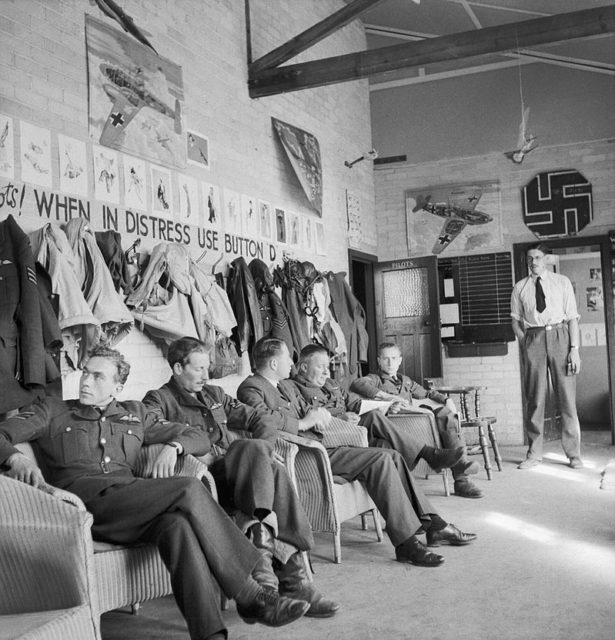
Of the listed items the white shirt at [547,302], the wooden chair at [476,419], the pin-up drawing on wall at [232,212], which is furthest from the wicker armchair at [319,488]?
the white shirt at [547,302]

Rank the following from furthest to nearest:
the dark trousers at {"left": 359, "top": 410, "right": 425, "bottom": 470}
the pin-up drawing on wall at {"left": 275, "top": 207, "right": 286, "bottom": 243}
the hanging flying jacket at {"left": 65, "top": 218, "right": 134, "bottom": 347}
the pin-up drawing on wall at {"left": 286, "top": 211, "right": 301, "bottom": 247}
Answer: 1. the pin-up drawing on wall at {"left": 286, "top": 211, "right": 301, "bottom": 247}
2. the pin-up drawing on wall at {"left": 275, "top": 207, "right": 286, "bottom": 243}
3. the dark trousers at {"left": 359, "top": 410, "right": 425, "bottom": 470}
4. the hanging flying jacket at {"left": 65, "top": 218, "right": 134, "bottom": 347}

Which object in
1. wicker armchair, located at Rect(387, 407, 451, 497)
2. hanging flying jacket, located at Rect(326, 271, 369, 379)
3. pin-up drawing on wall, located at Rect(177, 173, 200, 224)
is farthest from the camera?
hanging flying jacket, located at Rect(326, 271, 369, 379)

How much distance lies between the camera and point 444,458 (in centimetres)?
472

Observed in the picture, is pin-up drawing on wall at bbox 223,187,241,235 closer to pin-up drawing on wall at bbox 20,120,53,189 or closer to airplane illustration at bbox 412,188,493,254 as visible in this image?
pin-up drawing on wall at bbox 20,120,53,189

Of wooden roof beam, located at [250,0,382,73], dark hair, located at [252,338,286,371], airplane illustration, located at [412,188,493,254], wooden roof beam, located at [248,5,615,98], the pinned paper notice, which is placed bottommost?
dark hair, located at [252,338,286,371]

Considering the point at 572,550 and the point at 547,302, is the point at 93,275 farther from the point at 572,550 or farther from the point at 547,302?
the point at 547,302

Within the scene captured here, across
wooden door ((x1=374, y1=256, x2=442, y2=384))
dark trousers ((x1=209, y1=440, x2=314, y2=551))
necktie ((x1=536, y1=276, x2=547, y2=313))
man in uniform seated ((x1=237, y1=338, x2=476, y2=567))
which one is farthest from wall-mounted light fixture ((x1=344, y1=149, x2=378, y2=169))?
dark trousers ((x1=209, y1=440, x2=314, y2=551))

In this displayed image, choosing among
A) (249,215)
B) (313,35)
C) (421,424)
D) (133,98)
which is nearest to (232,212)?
(249,215)

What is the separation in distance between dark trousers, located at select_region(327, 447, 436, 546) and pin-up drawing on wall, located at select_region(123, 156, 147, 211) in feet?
6.61

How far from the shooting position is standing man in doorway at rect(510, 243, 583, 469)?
6.65m

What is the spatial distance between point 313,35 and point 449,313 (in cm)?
365

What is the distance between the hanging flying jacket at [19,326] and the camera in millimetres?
3535

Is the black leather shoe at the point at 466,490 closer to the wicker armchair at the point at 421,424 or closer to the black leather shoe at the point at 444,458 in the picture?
the wicker armchair at the point at 421,424

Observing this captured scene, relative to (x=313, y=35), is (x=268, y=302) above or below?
below
